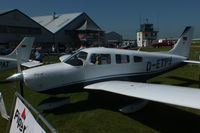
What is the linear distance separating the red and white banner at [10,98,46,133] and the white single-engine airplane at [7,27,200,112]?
249 centimetres

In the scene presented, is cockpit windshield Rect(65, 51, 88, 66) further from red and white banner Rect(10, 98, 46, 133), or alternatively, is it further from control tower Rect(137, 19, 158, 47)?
control tower Rect(137, 19, 158, 47)

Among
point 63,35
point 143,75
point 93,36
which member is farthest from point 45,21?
point 143,75

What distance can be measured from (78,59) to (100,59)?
0.85 meters

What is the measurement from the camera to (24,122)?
2.51 m

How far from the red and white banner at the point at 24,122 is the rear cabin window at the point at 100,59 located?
3.55m

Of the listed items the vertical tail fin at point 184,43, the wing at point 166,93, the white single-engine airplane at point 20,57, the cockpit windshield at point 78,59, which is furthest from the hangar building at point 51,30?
the wing at point 166,93

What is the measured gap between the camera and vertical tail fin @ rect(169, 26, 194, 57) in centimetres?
898

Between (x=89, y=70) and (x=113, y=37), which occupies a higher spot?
(x=113, y=37)

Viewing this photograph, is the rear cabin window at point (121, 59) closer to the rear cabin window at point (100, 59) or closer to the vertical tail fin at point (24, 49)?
the rear cabin window at point (100, 59)

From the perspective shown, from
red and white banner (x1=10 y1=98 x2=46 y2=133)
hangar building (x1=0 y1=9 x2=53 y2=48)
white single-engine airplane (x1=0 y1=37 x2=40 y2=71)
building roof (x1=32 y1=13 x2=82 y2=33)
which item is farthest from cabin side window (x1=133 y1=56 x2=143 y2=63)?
building roof (x1=32 y1=13 x2=82 y2=33)

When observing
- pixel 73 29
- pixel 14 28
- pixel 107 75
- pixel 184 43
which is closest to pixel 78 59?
pixel 107 75

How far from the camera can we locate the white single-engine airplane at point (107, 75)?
14.2ft

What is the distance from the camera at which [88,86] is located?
5863 mm

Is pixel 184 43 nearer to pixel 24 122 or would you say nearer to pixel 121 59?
pixel 121 59
